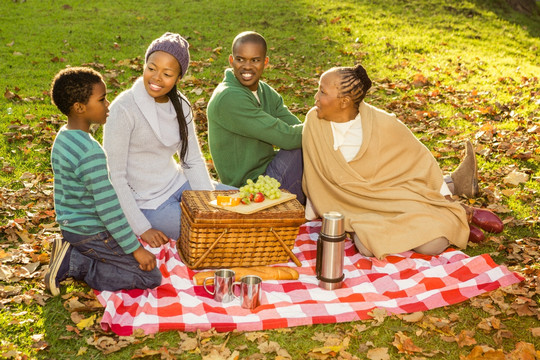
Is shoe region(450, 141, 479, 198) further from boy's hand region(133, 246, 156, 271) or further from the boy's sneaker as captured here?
the boy's sneaker

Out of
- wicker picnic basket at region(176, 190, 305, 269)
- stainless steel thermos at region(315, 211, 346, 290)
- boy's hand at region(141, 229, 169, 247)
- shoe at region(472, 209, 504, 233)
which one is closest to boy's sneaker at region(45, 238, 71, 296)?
boy's hand at region(141, 229, 169, 247)

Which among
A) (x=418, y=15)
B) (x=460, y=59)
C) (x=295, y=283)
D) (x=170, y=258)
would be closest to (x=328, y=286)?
(x=295, y=283)

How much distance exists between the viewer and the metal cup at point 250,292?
3.98 metres

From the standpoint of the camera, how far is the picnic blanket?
12.6ft

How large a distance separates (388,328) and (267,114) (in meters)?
2.22

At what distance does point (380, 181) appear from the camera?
512cm

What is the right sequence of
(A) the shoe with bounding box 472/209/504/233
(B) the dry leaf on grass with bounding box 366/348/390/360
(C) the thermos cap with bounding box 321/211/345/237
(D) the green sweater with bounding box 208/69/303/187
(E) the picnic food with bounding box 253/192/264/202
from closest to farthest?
(B) the dry leaf on grass with bounding box 366/348/390/360 < (C) the thermos cap with bounding box 321/211/345/237 < (E) the picnic food with bounding box 253/192/264/202 < (D) the green sweater with bounding box 208/69/303/187 < (A) the shoe with bounding box 472/209/504/233

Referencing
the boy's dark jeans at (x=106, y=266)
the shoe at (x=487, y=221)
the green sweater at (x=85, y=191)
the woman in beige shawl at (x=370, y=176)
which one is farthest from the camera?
the shoe at (x=487, y=221)

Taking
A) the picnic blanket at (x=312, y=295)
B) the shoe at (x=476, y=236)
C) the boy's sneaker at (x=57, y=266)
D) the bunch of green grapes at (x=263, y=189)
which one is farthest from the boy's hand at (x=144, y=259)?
the shoe at (x=476, y=236)

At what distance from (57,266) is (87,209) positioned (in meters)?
0.48

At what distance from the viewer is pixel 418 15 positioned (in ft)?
46.1

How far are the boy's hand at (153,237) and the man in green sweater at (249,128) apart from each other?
1.03 metres

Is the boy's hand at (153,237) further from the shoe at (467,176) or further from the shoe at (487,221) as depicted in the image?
the shoe at (467,176)

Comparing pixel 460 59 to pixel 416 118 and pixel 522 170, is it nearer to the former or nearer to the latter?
pixel 416 118
